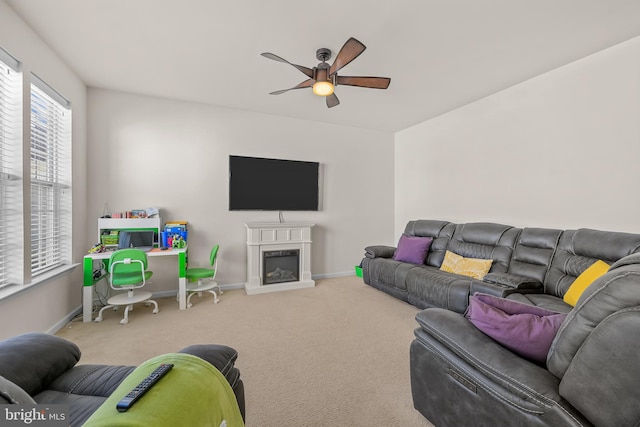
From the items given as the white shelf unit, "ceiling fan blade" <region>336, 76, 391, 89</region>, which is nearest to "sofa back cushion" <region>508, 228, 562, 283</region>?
"ceiling fan blade" <region>336, 76, 391, 89</region>

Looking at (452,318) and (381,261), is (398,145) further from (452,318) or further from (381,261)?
(452,318)

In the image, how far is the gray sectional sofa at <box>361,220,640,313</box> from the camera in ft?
7.86

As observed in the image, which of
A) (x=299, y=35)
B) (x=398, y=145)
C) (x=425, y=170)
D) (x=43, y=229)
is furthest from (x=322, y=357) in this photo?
(x=398, y=145)

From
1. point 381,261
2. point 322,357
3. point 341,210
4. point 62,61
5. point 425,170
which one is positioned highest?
point 62,61

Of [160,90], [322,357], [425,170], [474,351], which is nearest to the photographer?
[474,351]

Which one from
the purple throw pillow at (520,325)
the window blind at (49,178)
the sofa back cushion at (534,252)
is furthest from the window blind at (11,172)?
the sofa back cushion at (534,252)

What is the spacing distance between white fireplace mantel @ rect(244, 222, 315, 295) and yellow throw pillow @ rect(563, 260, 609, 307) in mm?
2995

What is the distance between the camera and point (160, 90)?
3.46 meters

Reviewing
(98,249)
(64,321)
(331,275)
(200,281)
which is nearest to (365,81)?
(200,281)

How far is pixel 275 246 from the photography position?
4.17 metres

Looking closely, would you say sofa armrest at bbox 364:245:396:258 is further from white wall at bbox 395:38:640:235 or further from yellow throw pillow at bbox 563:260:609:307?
yellow throw pillow at bbox 563:260:609:307

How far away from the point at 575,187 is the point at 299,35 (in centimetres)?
319

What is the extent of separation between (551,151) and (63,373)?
14.4 feet

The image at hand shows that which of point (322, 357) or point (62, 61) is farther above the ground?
point (62, 61)
